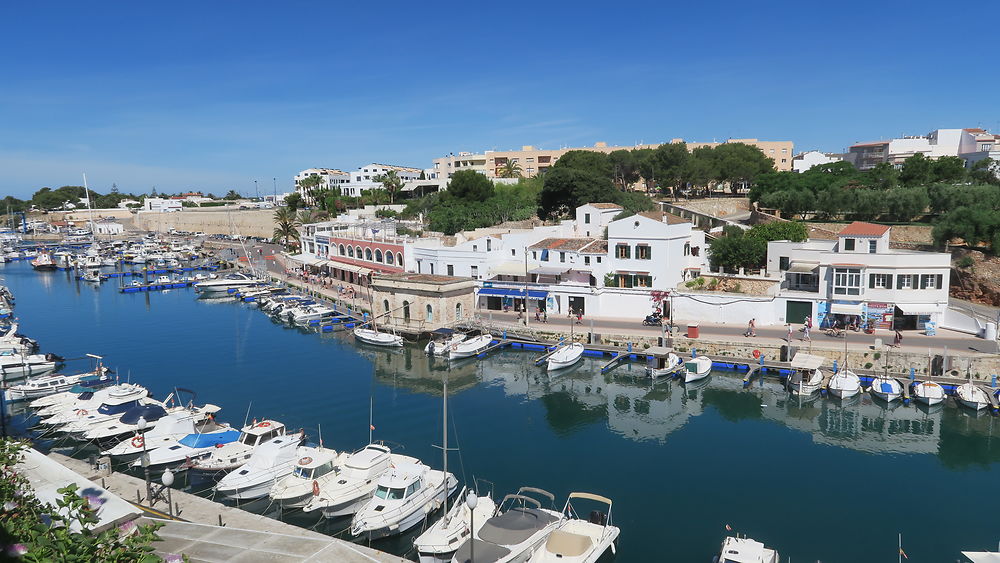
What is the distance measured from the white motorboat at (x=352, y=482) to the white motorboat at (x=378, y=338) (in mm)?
20191

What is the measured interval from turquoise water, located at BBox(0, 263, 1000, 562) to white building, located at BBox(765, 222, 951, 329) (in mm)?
7959

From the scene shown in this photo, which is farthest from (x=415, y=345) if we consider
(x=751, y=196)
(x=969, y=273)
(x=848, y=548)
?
(x=751, y=196)

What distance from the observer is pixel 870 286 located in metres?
37.5

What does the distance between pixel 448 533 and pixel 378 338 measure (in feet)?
84.7

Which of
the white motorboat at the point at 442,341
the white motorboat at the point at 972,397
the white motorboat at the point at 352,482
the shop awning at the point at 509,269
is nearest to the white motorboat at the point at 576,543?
the white motorboat at the point at 352,482

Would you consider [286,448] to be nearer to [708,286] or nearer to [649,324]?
[649,324]

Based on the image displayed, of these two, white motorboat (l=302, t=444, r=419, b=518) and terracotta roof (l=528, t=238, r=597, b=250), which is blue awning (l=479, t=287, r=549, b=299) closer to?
terracotta roof (l=528, t=238, r=597, b=250)

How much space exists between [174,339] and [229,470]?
26.6 metres

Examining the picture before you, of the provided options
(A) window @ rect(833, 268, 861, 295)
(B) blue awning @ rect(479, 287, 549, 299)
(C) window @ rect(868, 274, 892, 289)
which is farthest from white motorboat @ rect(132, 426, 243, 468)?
(C) window @ rect(868, 274, 892, 289)

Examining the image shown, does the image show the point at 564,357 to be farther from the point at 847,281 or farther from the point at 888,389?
the point at 847,281

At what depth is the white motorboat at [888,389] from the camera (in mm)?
30609

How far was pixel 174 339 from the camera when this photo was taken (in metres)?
45.9

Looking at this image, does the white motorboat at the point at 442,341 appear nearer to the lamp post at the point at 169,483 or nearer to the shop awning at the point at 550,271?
the shop awning at the point at 550,271

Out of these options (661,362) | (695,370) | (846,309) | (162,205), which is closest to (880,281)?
(846,309)
